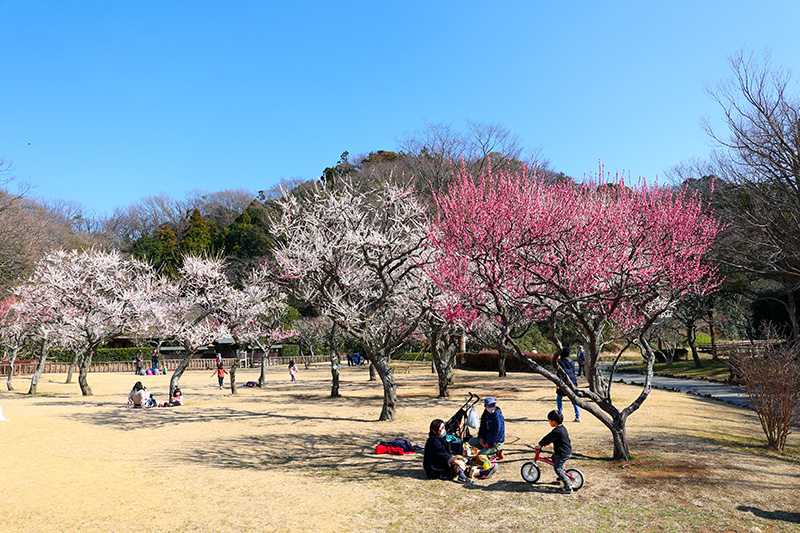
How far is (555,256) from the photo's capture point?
1062 cm

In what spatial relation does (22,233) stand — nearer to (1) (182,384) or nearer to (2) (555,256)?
(1) (182,384)

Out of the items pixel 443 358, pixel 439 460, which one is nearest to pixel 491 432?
pixel 439 460

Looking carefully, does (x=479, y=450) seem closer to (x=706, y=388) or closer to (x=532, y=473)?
(x=532, y=473)

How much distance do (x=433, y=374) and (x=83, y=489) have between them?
24.4m

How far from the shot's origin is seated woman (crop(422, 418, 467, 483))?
28.3 feet

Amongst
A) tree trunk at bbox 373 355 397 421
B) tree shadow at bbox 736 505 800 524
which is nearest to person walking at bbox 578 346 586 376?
tree trunk at bbox 373 355 397 421

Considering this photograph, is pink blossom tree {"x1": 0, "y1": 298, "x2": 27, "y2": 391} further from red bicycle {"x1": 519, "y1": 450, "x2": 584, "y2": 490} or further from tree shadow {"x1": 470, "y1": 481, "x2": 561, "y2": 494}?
red bicycle {"x1": 519, "y1": 450, "x2": 584, "y2": 490}

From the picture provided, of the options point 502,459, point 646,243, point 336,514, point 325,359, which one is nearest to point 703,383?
point 646,243

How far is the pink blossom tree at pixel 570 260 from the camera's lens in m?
9.75

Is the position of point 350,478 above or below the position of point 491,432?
below

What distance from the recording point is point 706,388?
22953 mm

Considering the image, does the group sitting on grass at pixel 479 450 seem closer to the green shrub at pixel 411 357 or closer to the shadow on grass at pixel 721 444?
the shadow on grass at pixel 721 444

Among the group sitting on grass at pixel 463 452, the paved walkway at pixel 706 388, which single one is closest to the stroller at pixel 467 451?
the group sitting on grass at pixel 463 452

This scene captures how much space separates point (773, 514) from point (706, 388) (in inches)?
712
